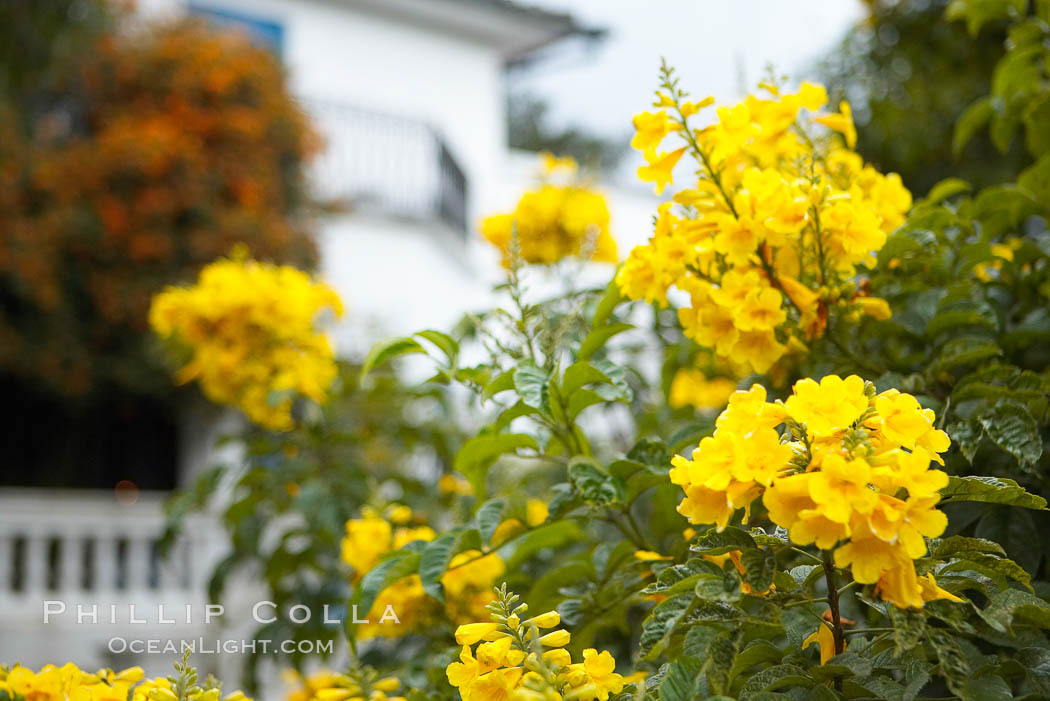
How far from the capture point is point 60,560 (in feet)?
15.5

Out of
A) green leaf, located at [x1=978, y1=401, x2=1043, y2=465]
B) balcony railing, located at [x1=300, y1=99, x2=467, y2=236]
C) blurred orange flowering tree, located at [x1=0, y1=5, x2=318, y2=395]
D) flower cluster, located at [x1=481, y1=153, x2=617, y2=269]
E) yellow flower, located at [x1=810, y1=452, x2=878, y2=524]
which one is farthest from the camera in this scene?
balcony railing, located at [x1=300, y1=99, x2=467, y2=236]

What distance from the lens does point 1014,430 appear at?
3.39 ft

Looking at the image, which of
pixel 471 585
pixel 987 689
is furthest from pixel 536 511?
pixel 987 689

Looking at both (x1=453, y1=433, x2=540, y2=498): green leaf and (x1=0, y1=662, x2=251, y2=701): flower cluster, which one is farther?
(x1=453, y1=433, x2=540, y2=498): green leaf

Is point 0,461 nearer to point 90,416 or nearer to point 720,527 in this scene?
point 90,416

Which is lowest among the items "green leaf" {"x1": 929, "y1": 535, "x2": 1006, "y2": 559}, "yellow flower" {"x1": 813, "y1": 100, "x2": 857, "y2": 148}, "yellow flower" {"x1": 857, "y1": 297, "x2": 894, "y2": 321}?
"green leaf" {"x1": 929, "y1": 535, "x2": 1006, "y2": 559}

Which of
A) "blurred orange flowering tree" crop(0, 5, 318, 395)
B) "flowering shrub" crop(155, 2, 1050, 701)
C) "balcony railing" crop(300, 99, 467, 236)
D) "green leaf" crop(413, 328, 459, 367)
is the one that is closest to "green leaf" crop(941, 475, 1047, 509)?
"flowering shrub" crop(155, 2, 1050, 701)

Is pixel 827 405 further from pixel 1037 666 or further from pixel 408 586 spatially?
pixel 408 586

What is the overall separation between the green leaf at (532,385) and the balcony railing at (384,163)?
6.08 m

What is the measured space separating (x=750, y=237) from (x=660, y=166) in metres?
0.17

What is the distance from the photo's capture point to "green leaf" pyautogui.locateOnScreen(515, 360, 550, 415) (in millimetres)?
1077

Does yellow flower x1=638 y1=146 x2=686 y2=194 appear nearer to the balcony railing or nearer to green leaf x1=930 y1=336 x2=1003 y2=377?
green leaf x1=930 y1=336 x2=1003 y2=377

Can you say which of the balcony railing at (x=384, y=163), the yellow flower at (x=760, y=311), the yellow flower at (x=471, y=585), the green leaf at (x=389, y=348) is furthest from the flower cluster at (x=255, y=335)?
the balcony railing at (x=384, y=163)

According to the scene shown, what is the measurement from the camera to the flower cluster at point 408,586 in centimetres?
147
